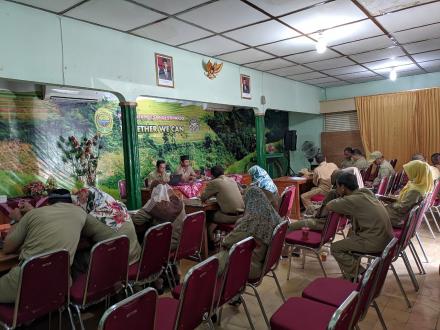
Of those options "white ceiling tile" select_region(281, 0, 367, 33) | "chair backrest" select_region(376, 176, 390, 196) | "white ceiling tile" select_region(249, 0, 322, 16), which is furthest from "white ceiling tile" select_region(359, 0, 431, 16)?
"chair backrest" select_region(376, 176, 390, 196)

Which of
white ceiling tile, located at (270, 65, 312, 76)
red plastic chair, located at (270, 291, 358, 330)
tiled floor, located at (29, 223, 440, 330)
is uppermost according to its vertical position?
white ceiling tile, located at (270, 65, 312, 76)

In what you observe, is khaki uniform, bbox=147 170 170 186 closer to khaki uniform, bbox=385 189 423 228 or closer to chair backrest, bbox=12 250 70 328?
khaki uniform, bbox=385 189 423 228

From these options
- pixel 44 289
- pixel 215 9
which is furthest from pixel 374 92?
pixel 44 289

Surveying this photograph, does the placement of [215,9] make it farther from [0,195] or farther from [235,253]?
[0,195]

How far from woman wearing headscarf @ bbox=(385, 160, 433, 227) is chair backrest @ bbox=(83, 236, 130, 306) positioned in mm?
2795

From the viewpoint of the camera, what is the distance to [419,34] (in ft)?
14.4

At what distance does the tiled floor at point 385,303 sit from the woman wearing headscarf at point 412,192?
58 cm

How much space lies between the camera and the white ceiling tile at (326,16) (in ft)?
10.9

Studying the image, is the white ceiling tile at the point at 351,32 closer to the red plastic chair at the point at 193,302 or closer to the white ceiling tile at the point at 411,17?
the white ceiling tile at the point at 411,17

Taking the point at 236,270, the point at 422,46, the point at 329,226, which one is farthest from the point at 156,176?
the point at 422,46

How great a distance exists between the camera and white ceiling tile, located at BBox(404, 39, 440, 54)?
4818mm

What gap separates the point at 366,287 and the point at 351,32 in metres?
3.49

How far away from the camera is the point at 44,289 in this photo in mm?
1922

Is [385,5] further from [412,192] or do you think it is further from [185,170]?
[185,170]
